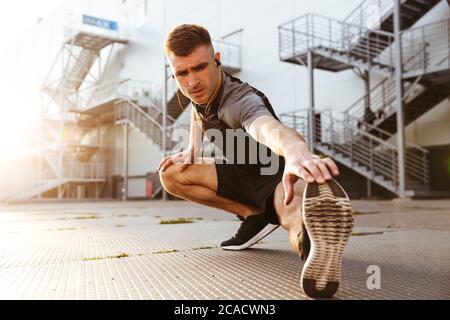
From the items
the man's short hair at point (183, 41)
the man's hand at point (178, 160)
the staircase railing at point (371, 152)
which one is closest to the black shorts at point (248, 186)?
the man's hand at point (178, 160)

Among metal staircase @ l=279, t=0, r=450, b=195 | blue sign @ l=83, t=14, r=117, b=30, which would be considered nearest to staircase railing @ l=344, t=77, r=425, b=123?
metal staircase @ l=279, t=0, r=450, b=195

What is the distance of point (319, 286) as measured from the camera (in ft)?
3.67

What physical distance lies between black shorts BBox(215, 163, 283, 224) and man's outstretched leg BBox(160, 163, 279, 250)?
30 mm

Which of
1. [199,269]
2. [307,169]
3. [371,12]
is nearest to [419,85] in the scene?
[371,12]

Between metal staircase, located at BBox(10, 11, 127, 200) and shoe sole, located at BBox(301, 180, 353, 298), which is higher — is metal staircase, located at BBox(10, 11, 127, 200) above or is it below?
above

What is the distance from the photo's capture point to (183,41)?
1604 mm

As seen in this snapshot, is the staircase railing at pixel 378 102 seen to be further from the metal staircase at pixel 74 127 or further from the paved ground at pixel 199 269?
the metal staircase at pixel 74 127

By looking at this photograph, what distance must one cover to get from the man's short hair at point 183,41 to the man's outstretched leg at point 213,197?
0.72 meters

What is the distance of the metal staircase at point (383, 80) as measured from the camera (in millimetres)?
9203

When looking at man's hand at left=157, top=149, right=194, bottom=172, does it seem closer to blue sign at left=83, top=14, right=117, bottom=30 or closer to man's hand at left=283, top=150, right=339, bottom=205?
man's hand at left=283, top=150, right=339, bottom=205

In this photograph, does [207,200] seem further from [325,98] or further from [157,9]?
[157,9]

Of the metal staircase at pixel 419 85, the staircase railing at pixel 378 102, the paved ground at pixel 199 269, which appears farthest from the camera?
the staircase railing at pixel 378 102

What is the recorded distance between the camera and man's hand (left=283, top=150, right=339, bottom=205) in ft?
3.52
